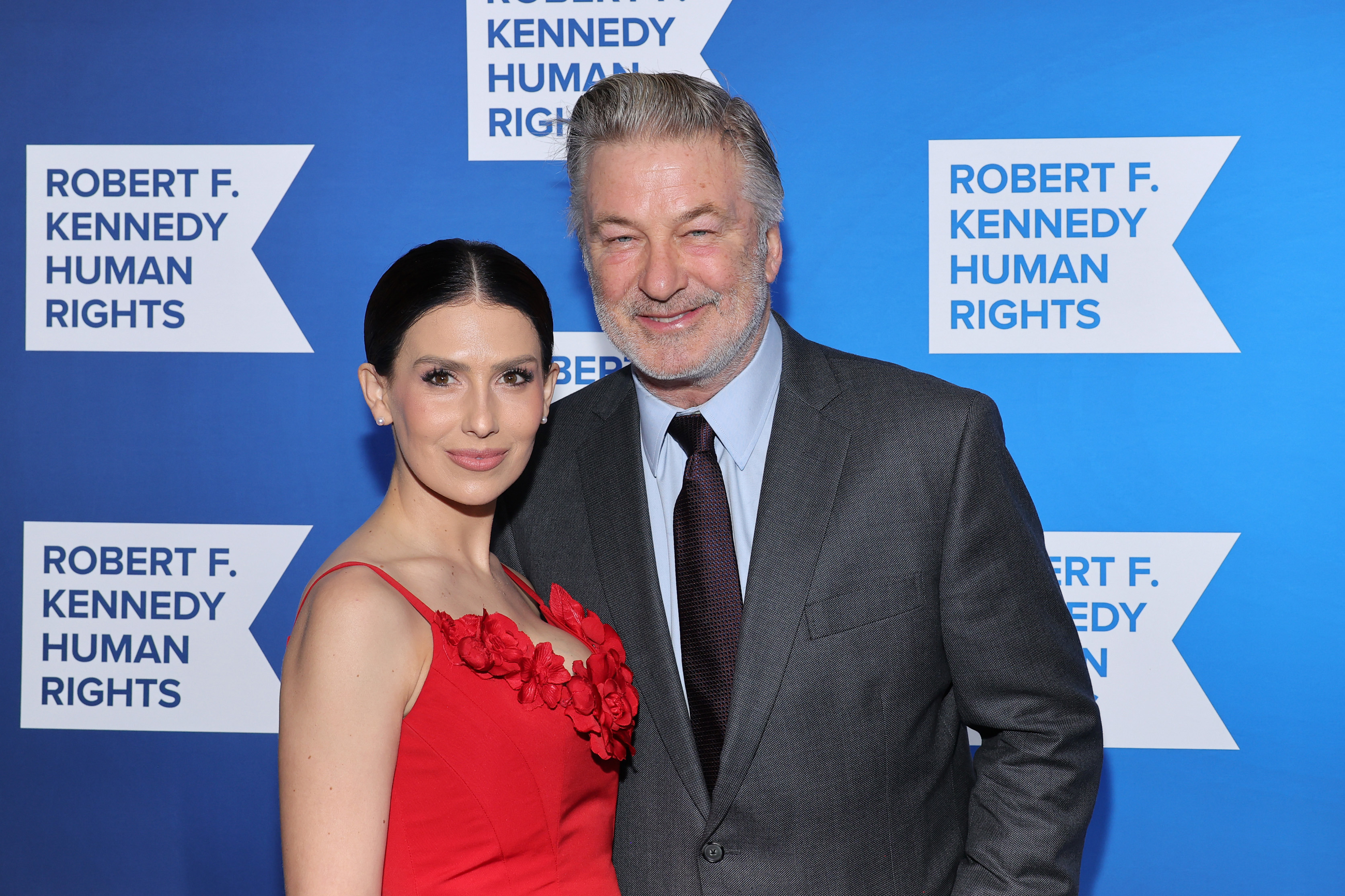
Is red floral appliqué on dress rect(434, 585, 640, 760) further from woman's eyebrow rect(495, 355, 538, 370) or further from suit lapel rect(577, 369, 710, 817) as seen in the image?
woman's eyebrow rect(495, 355, 538, 370)

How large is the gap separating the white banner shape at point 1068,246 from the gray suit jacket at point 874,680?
2.50 feet

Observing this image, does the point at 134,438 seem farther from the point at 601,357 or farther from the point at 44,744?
the point at 601,357

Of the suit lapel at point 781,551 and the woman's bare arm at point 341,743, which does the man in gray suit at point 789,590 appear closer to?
the suit lapel at point 781,551

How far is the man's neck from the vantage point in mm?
1454

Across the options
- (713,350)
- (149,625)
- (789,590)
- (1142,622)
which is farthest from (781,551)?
(149,625)

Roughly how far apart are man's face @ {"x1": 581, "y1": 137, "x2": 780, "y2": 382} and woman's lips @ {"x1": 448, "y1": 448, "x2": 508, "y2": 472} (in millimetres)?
256

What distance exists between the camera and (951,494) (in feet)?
4.47

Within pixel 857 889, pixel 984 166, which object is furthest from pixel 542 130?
pixel 857 889

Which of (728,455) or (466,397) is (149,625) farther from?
(728,455)

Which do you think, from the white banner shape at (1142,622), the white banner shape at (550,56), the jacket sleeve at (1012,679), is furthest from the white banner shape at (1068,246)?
the jacket sleeve at (1012,679)

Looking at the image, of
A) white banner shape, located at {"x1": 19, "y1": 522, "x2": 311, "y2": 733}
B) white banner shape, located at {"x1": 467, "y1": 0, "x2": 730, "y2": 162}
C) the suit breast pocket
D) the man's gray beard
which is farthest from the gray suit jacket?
white banner shape, located at {"x1": 19, "y1": 522, "x2": 311, "y2": 733}

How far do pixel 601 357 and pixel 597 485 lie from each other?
756 millimetres

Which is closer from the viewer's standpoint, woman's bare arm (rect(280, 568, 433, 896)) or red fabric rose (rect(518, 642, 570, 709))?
woman's bare arm (rect(280, 568, 433, 896))

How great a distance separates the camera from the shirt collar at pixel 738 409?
1.44 metres
